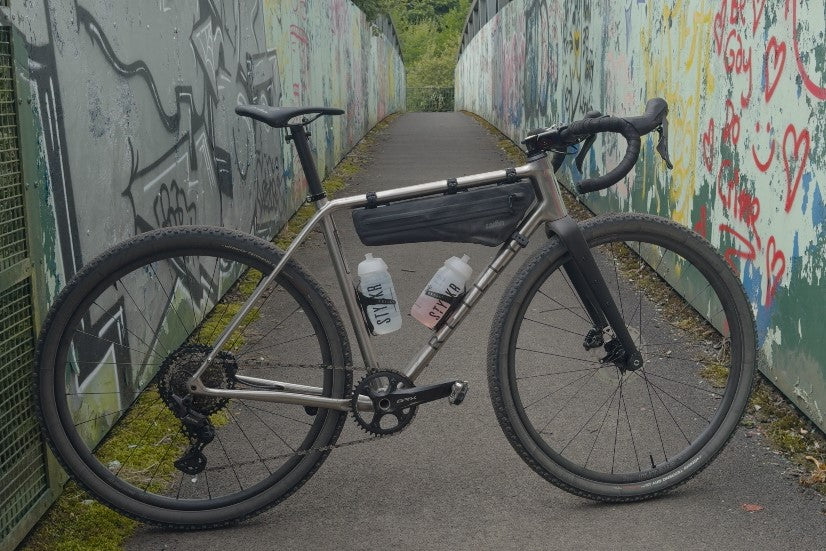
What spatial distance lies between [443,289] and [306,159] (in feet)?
2.00

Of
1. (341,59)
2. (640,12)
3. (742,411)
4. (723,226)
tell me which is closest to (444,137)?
(341,59)

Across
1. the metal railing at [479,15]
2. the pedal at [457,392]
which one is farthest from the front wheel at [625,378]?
the metal railing at [479,15]

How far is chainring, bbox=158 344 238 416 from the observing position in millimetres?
3285

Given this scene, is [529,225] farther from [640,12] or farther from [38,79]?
[640,12]

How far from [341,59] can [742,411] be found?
13.3 m

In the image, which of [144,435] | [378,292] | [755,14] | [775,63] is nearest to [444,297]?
[378,292]

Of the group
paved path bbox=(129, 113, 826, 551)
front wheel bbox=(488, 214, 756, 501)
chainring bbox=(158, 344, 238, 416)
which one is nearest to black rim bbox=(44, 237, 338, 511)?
paved path bbox=(129, 113, 826, 551)

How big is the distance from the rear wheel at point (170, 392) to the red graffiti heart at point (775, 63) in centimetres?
232

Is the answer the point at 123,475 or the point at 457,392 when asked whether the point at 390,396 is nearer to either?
the point at 457,392

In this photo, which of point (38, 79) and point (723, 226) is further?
point (723, 226)

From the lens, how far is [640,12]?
294 inches

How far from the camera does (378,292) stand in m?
3.35

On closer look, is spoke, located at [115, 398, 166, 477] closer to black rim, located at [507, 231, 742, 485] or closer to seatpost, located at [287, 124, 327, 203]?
seatpost, located at [287, 124, 327, 203]

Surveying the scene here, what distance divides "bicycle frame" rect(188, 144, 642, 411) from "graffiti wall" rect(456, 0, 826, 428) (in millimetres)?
1139
